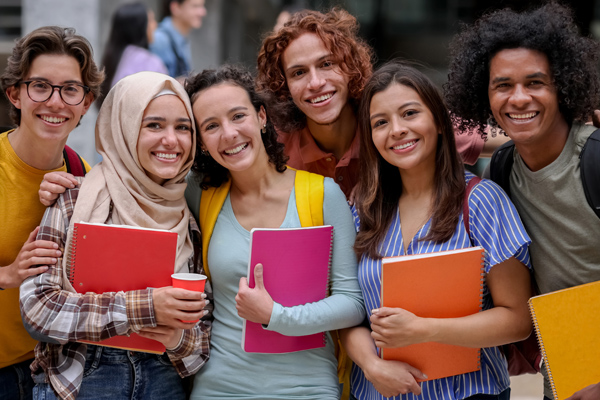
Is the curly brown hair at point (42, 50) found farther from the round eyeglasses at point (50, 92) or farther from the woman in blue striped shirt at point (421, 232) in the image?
the woman in blue striped shirt at point (421, 232)

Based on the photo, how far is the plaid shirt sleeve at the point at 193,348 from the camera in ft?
8.40

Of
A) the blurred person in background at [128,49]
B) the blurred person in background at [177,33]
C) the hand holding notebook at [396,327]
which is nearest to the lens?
the hand holding notebook at [396,327]

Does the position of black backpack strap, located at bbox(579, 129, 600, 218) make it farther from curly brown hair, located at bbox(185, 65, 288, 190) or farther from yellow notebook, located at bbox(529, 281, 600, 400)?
curly brown hair, located at bbox(185, 65, 288, 190)

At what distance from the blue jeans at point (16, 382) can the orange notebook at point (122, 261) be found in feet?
1.97

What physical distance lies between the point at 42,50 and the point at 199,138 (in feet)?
2.53

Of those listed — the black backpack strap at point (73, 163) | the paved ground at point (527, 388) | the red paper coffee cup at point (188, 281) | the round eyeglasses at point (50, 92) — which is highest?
the round eyeglasses at point (50, 92)

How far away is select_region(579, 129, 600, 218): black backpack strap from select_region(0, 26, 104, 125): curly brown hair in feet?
7.05

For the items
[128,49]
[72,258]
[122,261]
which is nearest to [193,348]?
[122,261]

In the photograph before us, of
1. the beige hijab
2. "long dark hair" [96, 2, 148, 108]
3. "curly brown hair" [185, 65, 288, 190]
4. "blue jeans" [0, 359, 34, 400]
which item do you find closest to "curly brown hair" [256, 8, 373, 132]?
"curly brown hair" [185, 65, 288, 190]

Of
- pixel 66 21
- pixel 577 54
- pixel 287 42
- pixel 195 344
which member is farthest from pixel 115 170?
pixel 66 21

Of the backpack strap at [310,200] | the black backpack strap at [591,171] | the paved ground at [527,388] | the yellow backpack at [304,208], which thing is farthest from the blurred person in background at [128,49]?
the black backpack strap at [591,171]

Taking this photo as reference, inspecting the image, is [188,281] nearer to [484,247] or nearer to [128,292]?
[128,292]

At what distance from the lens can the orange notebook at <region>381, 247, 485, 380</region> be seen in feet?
7.64

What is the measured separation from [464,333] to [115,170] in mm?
1569
